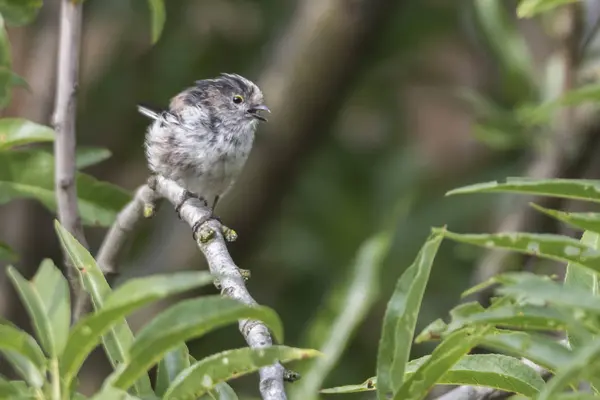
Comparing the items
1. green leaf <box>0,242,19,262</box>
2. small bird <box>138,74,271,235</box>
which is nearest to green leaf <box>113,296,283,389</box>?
green leaf <box>0,242,19,262</box>

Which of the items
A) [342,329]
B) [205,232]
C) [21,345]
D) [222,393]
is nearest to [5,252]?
[205,232]

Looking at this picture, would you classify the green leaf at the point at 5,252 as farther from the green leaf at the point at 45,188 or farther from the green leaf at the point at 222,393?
the green leaf at the point at 222,393

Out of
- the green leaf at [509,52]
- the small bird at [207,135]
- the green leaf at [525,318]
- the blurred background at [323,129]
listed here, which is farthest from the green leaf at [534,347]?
the green leaf at [509,52]

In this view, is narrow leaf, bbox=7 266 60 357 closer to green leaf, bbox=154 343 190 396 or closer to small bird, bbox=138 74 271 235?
Result: green leaf, bbox=154 343 190 396

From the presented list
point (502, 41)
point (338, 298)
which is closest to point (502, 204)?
point (502, 41)

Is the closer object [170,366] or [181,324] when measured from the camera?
[181,324]

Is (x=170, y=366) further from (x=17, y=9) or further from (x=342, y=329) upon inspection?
(x=17, y=9)

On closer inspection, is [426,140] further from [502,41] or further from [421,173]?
[502,41]
